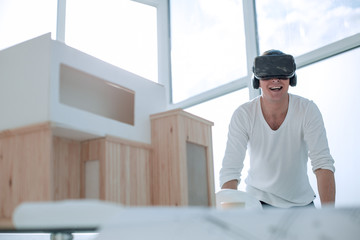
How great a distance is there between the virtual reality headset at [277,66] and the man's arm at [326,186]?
354 mm

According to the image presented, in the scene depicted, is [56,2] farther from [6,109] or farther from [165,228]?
[165,228]

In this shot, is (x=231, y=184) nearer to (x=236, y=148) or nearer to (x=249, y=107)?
(x=236, y=148)

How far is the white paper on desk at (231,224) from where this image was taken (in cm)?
53

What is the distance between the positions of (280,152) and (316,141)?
0.14m

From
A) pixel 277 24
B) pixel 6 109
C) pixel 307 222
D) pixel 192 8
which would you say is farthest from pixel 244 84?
pixel 307 222

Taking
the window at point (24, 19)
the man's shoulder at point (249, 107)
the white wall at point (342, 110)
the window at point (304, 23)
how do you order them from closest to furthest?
the man's shoulder at point (249, 107) < the white wall at point (342, 110) < the window at point (304, 23) < the window at point (24, 19)

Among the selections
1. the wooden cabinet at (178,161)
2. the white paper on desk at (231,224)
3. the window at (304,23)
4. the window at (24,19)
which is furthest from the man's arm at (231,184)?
the window at (24,19)

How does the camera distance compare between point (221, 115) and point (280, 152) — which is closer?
point (280, 152)

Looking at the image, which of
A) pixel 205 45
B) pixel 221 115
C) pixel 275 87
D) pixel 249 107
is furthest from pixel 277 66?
pixel 205 45

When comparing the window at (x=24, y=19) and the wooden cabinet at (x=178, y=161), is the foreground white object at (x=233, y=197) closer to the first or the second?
the wooden cabinet at (x=178, y=161)

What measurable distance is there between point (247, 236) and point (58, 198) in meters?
0.59

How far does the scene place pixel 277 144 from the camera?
151 cm

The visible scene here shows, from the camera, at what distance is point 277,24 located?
2385mm

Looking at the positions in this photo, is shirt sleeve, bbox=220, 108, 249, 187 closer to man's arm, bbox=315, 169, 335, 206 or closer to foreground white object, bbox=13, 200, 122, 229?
man's arm, bbox=315, 169, 335, 206
